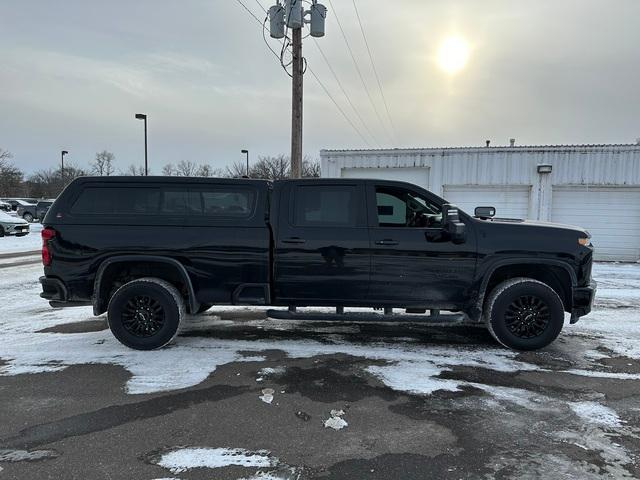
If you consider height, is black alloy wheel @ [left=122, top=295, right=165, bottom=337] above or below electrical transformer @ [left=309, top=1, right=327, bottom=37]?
below

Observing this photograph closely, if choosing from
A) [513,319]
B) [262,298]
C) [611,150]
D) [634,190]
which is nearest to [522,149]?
[611,150]

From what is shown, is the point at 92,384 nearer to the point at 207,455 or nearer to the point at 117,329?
the point at 117,329

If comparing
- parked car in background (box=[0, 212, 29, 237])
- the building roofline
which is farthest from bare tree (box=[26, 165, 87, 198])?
the building roofline

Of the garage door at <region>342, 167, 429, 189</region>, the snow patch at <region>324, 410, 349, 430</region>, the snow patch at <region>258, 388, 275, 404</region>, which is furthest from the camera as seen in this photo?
the garage door at <region>342, 167, 429, 189</region>

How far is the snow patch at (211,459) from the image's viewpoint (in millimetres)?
2945

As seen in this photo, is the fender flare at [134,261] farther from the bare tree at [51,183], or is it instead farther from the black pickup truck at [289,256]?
the bare tree at [51,183]

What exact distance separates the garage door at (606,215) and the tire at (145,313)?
13225 mm

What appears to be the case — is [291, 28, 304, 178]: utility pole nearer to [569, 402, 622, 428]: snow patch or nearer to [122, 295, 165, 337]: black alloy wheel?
[122, 295, 165, 337]: black alloy wheel

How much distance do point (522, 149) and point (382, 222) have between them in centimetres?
1097

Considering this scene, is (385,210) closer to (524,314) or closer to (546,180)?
(524,314)

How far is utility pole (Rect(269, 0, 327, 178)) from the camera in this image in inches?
484

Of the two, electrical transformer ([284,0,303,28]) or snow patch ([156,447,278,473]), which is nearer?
snow patch ([156,447,278,473])

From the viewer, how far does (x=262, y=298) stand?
5293 millimetres

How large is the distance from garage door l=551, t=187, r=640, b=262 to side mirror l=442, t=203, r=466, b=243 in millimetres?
11105
